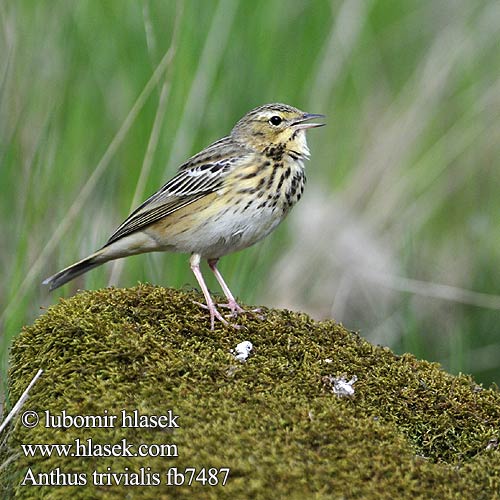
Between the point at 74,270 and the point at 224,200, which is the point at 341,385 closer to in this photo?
the point at 224,200

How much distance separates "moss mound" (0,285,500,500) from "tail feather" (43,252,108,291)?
1.02 metres

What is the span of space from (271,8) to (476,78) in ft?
7.15

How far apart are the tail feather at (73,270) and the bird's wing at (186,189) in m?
0.13

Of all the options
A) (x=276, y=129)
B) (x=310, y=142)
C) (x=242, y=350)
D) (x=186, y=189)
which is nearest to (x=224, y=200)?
(x=186, y=189)

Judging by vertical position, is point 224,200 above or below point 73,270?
above

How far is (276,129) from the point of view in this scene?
5809mm

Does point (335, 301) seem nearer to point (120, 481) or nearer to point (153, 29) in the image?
point (153, 29)

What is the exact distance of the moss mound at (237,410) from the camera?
3.10m

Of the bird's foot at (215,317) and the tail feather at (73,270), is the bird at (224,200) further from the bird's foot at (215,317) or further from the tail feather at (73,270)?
the bird's foot at (215,317)

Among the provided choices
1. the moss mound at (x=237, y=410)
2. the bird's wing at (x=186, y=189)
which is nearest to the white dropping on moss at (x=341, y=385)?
the moss mound at (x=237, y=410)

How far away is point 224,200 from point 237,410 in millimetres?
2217

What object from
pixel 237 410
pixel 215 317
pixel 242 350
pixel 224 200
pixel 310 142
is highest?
pixel 310 142

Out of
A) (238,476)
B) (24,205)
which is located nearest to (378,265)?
(24,205)

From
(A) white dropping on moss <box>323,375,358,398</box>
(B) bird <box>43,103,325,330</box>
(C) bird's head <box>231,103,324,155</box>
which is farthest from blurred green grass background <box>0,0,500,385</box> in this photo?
(A) white dropping on moss <box>323,375,358,398</box>
